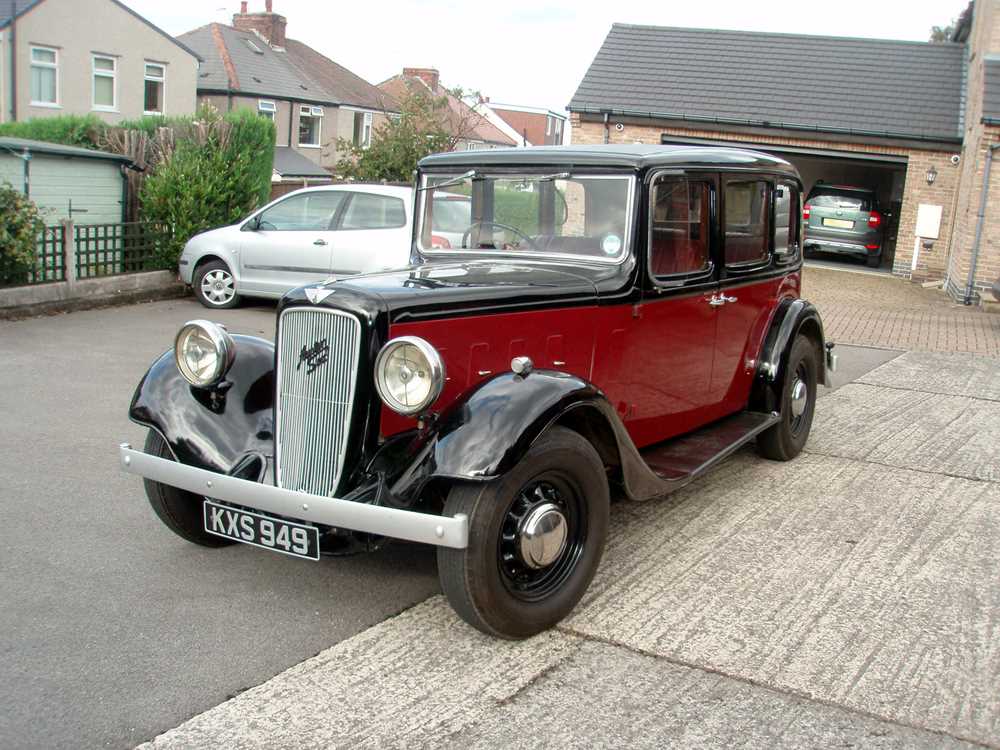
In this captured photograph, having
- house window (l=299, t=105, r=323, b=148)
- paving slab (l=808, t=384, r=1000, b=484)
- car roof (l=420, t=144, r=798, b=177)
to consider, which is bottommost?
paving slab (l=808, t=384, r=1000, b=484)

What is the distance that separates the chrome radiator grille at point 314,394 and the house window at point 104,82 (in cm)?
2658

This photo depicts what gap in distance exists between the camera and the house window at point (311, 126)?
120 feet

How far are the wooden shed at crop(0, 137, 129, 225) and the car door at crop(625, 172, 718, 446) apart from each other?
333 inches

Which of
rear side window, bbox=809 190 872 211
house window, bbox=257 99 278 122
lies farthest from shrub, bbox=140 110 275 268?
house window, bbox=257 99 278 122

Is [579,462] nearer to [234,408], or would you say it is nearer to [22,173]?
[234,408]

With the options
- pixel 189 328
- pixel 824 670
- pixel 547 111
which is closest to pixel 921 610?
pixel 824 670

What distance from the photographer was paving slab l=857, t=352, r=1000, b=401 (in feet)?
30.0

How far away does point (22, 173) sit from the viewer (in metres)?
10.8

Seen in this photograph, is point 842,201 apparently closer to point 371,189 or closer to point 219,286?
point 371,189

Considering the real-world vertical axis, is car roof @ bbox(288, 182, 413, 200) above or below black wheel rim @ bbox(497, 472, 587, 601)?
above

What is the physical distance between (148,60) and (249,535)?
28.6m

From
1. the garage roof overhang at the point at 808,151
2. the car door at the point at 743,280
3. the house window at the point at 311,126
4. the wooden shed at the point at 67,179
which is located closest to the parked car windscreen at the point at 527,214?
the car door at the point at 743,280

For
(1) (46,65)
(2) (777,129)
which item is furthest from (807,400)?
(1) (46,65)

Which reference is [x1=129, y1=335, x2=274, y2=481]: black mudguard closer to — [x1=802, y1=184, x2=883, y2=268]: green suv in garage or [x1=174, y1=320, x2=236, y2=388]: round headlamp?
[x1=174, y1=320, x2=236, y2=388]: round headlamp
